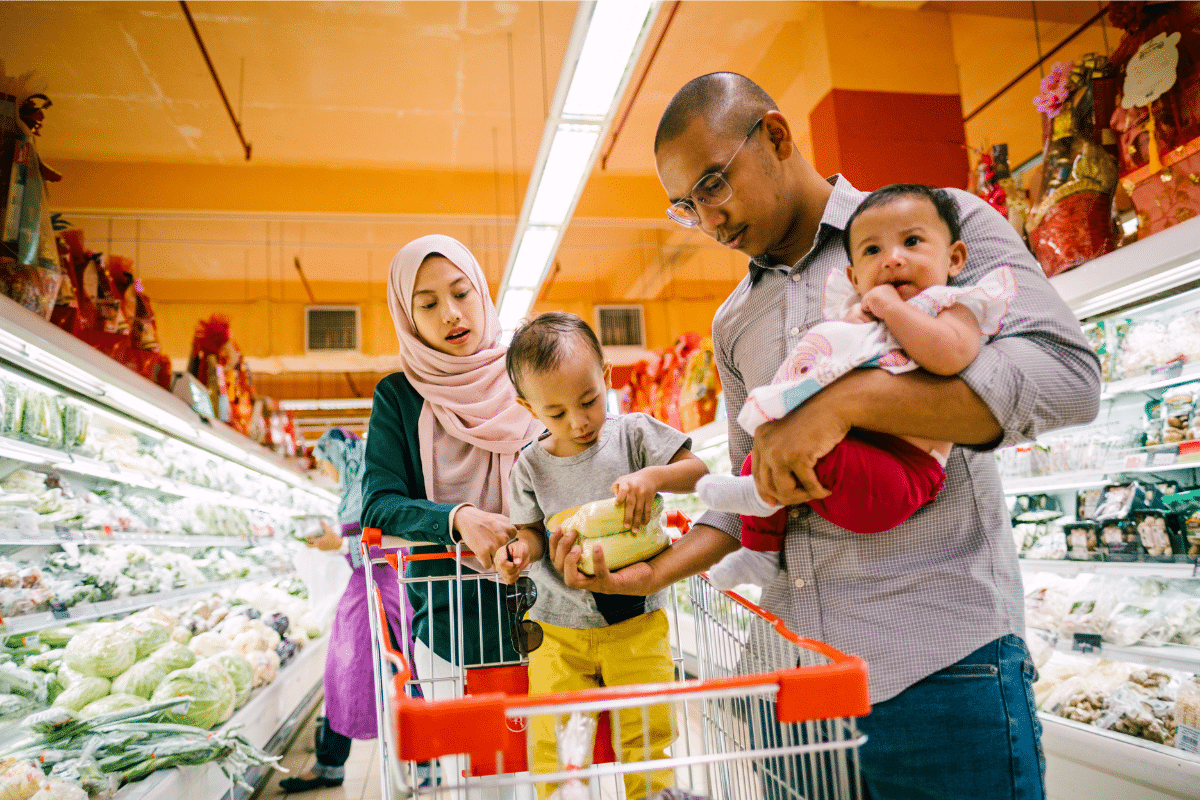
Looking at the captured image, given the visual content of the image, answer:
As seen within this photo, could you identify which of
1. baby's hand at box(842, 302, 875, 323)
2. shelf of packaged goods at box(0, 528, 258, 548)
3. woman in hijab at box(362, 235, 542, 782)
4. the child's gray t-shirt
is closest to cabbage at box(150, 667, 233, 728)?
shelf of packaged goods at box(0, 528, 258, 548)

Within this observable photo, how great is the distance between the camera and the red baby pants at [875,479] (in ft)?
3.31

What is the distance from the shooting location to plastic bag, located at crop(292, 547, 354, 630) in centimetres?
700

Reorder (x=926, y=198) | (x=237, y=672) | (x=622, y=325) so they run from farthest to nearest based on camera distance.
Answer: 1. (x=622, y=325)
2. (x=237, y=672)
3. (x=926, y=198)

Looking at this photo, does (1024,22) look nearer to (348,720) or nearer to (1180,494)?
(1180,494)

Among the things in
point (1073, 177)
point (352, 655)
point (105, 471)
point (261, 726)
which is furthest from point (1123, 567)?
point (105, 471)

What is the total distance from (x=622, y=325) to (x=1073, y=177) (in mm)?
8565

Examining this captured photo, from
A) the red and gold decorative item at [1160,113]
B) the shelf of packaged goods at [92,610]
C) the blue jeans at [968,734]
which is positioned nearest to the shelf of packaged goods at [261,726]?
the shelf of packaged goods at [92,610]

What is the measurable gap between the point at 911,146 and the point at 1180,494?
3.22m

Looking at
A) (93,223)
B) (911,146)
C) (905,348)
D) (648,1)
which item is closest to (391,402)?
(905,348)

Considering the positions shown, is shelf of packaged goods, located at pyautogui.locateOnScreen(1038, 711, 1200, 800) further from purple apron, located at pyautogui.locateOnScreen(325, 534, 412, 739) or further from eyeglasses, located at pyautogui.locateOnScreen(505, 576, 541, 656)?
purple apron, located at pyautogui.locateOnScreen(325, 534, 412, 739)

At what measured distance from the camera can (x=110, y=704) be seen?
9.24 feet

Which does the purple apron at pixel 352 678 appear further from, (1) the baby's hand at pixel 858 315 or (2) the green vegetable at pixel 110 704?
(1) the baby's hand at pixel 858 315

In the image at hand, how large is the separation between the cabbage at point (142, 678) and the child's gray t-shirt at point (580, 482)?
7.64 feet

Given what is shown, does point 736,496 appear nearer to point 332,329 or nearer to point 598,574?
point 598,574
